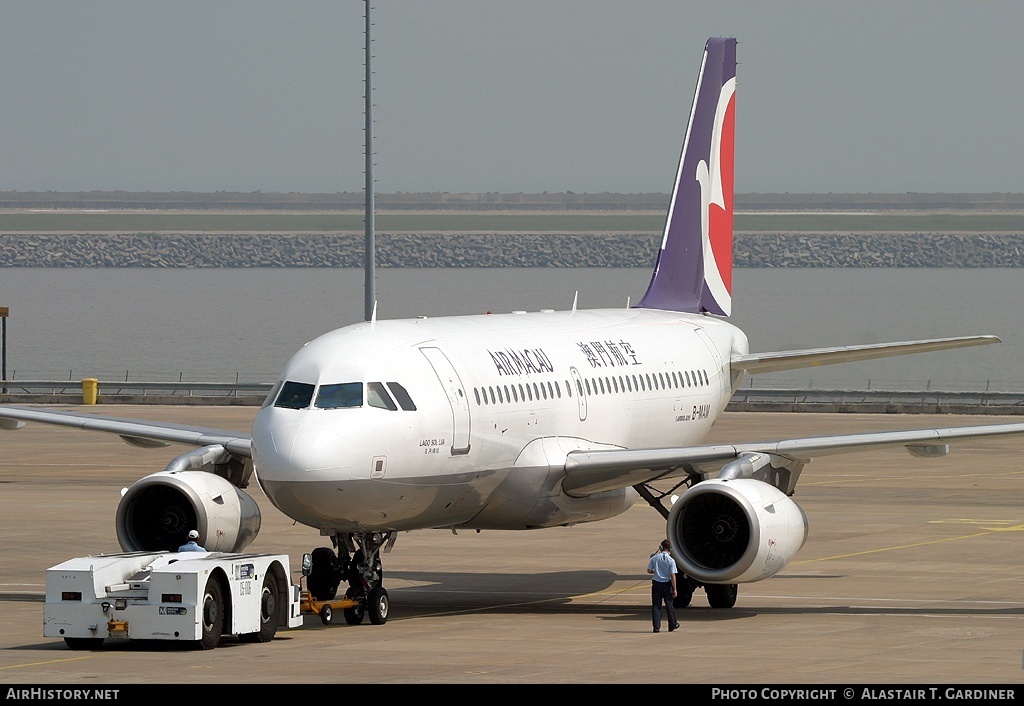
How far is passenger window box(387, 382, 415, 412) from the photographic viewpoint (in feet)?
93.9

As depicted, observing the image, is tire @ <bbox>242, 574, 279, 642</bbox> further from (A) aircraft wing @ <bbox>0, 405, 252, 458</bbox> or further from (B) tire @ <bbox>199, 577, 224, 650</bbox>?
(A) aircraft wing @ <bbox>0, 405, 252, 458</bbox>

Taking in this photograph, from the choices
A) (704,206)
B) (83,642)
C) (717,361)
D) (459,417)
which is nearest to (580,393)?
(459,417)

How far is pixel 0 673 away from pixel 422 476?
7.86 m

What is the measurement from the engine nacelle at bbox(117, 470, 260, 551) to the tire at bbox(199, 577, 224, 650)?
4608 mm

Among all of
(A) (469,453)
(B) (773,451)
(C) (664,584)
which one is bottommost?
(C) (664,584)

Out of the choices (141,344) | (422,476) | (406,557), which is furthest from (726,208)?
(141,344)

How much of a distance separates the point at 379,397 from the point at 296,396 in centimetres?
129

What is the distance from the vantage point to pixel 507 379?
32.2 metres

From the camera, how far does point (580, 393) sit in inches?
1380

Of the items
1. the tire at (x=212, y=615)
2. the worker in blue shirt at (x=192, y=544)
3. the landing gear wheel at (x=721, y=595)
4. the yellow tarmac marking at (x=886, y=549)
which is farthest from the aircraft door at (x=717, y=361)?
the tire at (x=212, y=615)

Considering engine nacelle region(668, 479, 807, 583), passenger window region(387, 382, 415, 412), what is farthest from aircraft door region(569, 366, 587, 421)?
passenger window region(387, 382, 415, 412)

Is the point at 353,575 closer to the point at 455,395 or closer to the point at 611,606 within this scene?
the point at 455,395

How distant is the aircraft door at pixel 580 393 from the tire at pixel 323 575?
23.2 ft
